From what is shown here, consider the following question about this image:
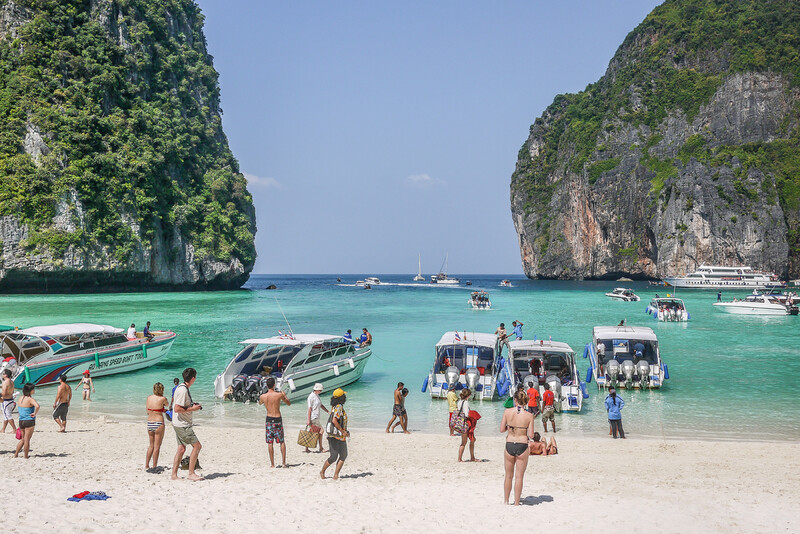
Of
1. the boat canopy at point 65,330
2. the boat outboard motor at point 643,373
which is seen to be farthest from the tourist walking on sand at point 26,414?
the boat outboard motor at point 643,373

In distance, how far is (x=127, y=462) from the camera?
1140cm

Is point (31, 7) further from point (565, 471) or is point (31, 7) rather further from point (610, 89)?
point (610, 89)

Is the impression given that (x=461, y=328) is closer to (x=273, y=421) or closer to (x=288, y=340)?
(x=288, y=340)

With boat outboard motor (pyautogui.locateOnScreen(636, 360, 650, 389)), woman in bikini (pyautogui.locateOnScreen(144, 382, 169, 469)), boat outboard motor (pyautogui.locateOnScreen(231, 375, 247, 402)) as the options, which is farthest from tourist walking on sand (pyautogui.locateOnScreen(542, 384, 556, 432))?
woman in bikini (pyautogui.locateOnScreen(144, 382, 169, 469))

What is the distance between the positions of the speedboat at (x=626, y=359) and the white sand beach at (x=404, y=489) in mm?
5980

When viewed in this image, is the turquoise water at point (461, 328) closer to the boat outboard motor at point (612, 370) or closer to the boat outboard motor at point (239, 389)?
the boat outboard motor at point (239, 389)

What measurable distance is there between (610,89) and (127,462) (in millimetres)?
143262

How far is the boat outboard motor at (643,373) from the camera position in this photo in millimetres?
19766

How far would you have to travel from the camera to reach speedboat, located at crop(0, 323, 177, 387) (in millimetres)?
20047

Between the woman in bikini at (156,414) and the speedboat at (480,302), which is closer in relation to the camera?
the woman in bikini at (156,414)

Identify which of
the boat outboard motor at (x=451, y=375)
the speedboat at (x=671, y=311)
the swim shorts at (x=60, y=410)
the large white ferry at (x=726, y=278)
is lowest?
the swim shorts at (x=60, y=410)

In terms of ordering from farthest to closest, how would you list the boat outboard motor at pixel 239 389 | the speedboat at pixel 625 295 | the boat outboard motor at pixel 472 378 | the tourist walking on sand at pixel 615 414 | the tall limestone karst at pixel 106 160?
1. the speedboat at pixel 625 295
2. the tall limestone karst at pixel 106 160
3. the boat outboard motor at pixel 472 378
4. the boat outboard motor at pixel 239 389
5. the tourist walking on sand at pixel 615 414

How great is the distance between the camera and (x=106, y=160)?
210 feet

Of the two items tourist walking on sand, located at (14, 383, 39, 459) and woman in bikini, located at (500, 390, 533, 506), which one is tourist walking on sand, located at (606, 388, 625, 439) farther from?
tourist walking on sand, located at (14, 383, 39, 459)
